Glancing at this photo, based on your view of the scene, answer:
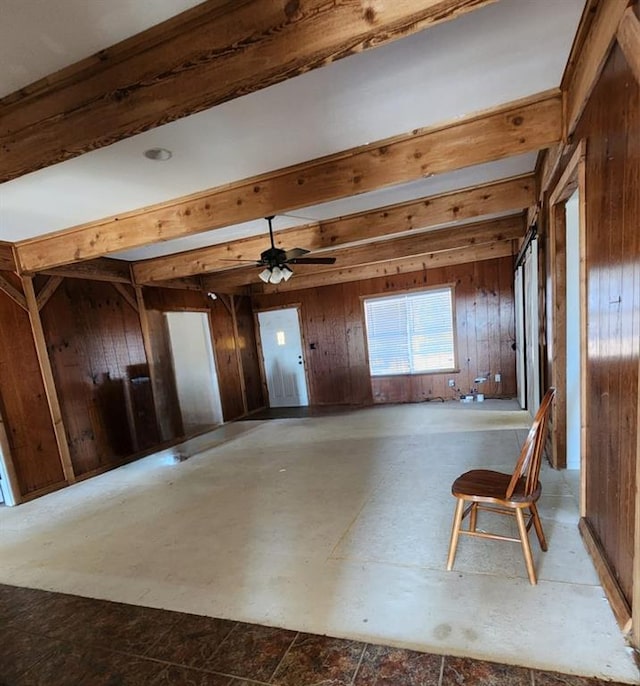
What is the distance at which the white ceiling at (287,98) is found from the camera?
4.28 feet

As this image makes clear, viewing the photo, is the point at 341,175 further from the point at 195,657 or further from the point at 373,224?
the point at 195,657

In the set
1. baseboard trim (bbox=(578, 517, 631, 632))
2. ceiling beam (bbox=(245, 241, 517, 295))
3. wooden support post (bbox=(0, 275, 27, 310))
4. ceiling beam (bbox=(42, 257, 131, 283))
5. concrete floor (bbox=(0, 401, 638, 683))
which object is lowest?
concrete floor (bbox=(0, 401, 638, 683))

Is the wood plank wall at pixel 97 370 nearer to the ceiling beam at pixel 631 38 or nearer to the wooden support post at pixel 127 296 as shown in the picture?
the wooden support post at pixel 127 296

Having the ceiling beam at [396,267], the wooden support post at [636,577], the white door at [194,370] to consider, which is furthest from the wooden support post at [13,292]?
the wooden support post at [636,577]

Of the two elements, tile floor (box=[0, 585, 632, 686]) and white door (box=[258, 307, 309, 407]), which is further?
white door (box=[258, 307, 309, 407])

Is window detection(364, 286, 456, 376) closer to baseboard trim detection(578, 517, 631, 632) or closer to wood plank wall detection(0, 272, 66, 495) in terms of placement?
baseboard trim detection(578, 517, 631, 632)

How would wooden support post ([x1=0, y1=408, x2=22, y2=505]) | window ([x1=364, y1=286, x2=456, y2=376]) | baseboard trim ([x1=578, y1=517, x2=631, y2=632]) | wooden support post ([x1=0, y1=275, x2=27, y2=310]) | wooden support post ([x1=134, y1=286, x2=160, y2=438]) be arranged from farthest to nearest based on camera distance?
window ([x1=364, y1=286, x2=456, y2=376]) → wooden support post ([x1=134, y1=286, x2=160, y2=438]) → wooden support post ([x1=0, y1=275, x2=27, y2=310]) → wooden support post ([x1=0, y1=408, x2=22, y2=505]) → baseboard trim ([x1=578, y1=517, x2=631, y2=632])

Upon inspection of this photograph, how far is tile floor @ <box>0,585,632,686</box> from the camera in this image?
1.35 m

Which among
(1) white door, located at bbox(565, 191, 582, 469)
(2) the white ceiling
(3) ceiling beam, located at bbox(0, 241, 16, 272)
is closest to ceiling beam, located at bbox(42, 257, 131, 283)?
(3) ceiling beam, located at bbox(0, 241, 16, 272)

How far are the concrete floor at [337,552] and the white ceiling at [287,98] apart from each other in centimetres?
245

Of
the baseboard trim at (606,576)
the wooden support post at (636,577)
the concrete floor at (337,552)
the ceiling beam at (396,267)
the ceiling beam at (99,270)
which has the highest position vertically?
the ceiling beam at (99,270)

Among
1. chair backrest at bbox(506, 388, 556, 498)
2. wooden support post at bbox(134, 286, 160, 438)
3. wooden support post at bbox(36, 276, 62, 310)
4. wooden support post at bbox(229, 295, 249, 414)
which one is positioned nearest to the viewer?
chair backrest at bbox(506, 388, 556, 498)

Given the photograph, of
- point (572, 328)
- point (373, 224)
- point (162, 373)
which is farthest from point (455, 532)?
point (162, 373)

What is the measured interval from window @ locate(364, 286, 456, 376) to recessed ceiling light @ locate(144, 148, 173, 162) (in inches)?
187
